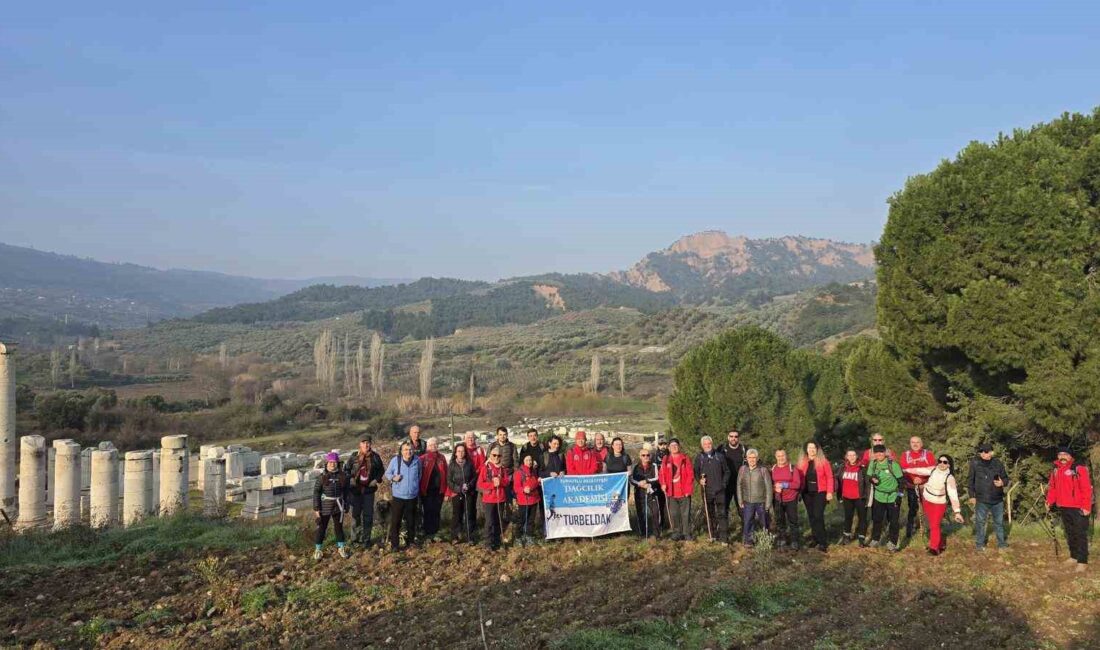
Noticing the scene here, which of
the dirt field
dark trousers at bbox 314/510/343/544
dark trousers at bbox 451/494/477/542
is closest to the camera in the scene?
the dirt field

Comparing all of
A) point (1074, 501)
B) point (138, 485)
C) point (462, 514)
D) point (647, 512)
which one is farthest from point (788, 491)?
point (138, 485)

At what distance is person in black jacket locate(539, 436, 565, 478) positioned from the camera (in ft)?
35.7

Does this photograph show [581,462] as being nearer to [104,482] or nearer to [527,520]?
[527,520]

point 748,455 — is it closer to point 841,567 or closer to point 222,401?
point 841,567

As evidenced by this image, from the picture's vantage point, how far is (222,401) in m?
54.5

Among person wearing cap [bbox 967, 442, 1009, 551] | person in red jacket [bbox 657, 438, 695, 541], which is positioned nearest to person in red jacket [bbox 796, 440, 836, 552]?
person in red jacket [bbox 657, 438, 695, 541]

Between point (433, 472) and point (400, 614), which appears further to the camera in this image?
point (433, 472)

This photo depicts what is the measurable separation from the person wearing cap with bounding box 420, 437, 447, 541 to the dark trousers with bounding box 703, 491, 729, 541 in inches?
147

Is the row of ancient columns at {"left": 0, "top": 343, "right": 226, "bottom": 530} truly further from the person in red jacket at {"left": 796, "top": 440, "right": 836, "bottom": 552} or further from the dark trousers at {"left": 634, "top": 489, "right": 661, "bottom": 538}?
the person in red jacket at {"left": 796, "top": 440, "right": 836, "bottom": 552}

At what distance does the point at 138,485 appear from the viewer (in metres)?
16.4

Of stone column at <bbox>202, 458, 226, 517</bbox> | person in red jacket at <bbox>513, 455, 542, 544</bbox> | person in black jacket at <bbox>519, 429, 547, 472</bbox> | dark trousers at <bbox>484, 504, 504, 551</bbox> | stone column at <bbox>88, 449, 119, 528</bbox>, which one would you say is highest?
person in black jacket at <bbox>519, 429, 547, 472</bbox>

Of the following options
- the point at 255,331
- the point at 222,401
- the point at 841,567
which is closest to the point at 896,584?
the point at 841,567

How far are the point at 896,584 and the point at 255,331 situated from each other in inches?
5432

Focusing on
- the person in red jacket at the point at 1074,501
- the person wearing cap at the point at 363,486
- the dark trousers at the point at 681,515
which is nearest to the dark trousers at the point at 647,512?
the dark trousers at the point at 681,515
